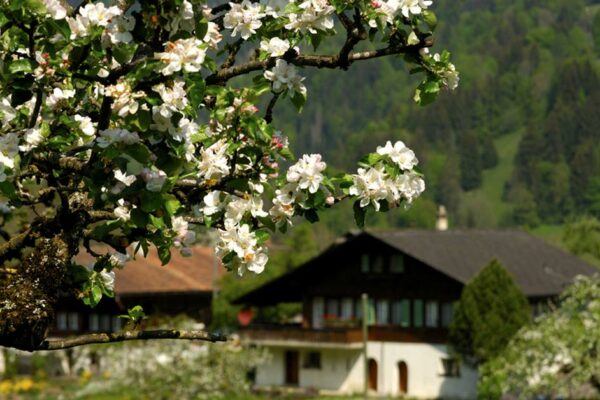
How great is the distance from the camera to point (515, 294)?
57656 millimetres

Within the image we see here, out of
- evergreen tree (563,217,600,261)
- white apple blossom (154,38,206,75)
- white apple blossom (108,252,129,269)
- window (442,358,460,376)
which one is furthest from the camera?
evergreen tree (563,217,600,261)

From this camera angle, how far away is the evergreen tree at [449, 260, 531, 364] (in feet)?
189

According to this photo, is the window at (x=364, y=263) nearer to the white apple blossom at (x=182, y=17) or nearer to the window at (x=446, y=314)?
the window at (x=446, y=314)

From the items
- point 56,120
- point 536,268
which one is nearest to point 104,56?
point 56,120

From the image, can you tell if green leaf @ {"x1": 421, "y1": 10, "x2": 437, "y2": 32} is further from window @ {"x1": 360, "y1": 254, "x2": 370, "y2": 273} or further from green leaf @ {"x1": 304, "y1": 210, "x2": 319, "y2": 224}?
window @ {"x1": 360, "y1": 254, "x2": 370, "y2": 273}

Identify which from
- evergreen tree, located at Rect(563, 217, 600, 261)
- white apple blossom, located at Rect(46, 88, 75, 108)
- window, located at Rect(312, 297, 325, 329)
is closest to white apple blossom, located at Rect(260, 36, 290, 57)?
white apple blossom, located at Rect(46, 88, 75, 108)

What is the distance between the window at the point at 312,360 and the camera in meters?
68.8

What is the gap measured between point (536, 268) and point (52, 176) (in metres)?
61.8

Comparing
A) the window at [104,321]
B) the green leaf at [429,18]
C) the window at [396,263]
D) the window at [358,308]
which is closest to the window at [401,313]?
the window at [396,263]

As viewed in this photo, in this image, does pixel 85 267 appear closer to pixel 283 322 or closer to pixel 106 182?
pixel 106 182

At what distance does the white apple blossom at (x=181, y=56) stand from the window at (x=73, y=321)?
243ft

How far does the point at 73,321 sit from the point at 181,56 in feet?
245

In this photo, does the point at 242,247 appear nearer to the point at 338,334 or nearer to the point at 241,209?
the point at 241,209

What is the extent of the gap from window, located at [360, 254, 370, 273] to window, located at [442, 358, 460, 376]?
5553 millimetres
